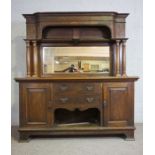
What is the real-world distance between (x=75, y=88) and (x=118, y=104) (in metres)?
Answer: 0.62

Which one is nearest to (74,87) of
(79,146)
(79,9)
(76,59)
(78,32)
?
(76,59)

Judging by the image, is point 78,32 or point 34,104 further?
point 78,32

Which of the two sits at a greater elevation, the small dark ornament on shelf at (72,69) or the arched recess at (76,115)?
the small dark ornament on shelf at (72,69)

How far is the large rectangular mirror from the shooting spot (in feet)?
10.8

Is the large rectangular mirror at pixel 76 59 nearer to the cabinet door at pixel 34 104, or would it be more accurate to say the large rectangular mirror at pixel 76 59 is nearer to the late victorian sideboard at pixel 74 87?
the late victorian sideboard at pixel 74 87

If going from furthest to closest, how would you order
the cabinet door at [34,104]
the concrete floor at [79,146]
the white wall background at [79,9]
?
1. the white wall background at [79,9]
2. the cabinet door at [34,104]
3. the concrete floor at [79,146]

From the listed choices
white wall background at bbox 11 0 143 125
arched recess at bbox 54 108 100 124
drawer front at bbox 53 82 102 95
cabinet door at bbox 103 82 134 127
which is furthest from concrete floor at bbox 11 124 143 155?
white wall background at bbox 11 0 143 125

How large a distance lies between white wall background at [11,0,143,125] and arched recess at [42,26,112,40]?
1.43 feet

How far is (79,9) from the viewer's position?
3.51 m

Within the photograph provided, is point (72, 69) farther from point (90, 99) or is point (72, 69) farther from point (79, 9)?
point (79, 9)

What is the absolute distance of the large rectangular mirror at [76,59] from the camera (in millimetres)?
3287

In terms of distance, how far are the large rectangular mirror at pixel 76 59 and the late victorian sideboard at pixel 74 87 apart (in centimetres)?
5

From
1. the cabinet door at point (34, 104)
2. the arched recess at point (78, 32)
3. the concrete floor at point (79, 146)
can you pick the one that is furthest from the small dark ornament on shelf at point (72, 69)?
the concrete floor at point (79, 146)
